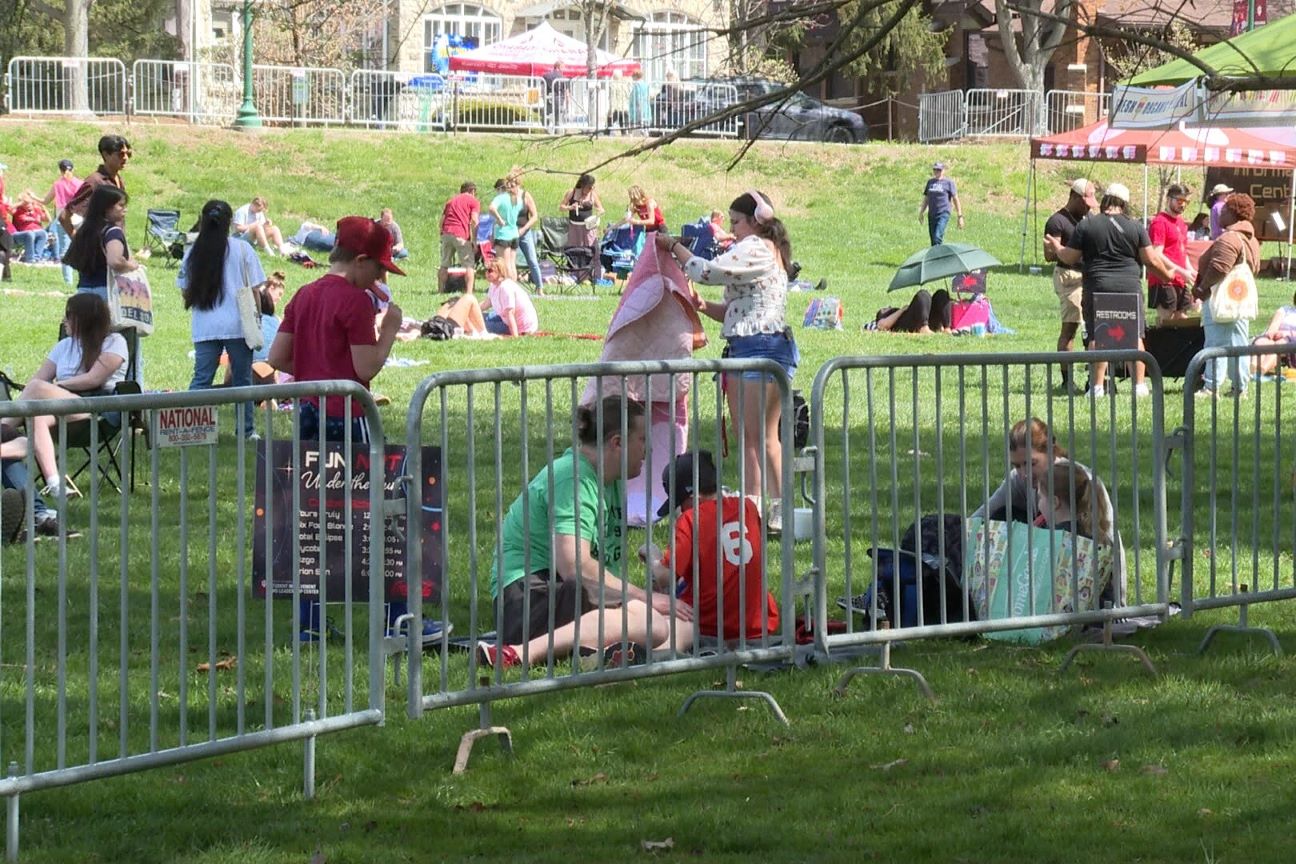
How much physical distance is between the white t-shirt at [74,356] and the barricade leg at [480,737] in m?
5.10

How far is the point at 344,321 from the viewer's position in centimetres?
784

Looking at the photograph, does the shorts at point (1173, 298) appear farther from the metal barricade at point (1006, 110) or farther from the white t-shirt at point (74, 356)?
the metal barricade at point (1006, 110)

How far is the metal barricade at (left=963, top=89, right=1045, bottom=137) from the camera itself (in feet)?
145

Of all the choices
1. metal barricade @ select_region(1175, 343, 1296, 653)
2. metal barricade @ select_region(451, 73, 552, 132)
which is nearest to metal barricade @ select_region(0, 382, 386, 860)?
metal barricade @ select_region(1175, 343, 1296, 653)

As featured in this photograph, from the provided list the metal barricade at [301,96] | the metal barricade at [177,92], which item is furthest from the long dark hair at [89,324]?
the metal barricade at [301,96]

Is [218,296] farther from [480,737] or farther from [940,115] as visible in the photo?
[940,115]

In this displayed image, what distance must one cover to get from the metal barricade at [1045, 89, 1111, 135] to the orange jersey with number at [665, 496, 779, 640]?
128 ft

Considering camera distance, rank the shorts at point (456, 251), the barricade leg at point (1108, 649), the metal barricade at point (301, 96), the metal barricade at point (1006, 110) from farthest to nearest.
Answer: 1. the metal barricade at point (1006, 110)
2. the metal barricade at point (301, 96)
3. the shorts at point (456, 251)
4. the barricade leg at point (1108, 649)

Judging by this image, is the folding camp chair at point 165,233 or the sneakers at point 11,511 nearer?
the sneakers at point 11,511

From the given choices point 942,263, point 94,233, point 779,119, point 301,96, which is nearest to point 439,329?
point 942,263

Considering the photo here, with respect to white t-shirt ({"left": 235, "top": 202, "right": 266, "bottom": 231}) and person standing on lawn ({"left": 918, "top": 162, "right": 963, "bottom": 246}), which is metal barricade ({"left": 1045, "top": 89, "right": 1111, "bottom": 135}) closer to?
person standing on lawn ({"left": 918, "top": 162, "right": 963, "bottom": 246})

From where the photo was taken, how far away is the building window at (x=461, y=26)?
61281 millimetres

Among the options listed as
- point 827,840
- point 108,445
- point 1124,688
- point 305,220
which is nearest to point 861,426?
point 108,445

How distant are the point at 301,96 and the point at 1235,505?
114ft
